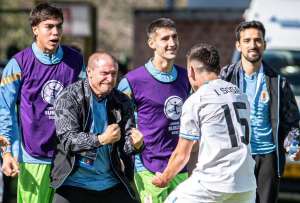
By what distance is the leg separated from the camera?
8680 mm

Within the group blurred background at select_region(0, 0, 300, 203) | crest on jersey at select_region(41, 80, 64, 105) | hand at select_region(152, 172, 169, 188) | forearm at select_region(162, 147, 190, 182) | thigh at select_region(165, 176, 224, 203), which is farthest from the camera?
blurred background at select_region(0, 0, 300, 203)

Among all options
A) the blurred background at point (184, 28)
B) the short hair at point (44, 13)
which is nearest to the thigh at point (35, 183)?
the short hair at point (44, 13)

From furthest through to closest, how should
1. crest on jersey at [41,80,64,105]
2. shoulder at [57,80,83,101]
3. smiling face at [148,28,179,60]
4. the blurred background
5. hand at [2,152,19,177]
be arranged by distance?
1. the blurred background
2. smiling face at [148,28,179,60]
3. crest on jersey at [41,80,64,105]
4. hand at [2,152,19,177]
5. shoulder at [57,80,83,101]

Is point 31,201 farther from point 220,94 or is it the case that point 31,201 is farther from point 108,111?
point 220,94

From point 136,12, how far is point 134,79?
11571 mm

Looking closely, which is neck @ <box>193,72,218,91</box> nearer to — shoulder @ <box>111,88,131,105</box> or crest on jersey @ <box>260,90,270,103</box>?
shoulder @ <box>111,88,131,105</box>

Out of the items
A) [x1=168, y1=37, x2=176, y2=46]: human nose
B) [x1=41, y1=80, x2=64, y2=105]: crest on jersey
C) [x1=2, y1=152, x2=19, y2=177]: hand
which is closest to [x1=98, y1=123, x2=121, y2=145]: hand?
[x1=2, y1=152, x2=19, y2=177]: hand

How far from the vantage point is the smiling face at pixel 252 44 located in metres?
8.70

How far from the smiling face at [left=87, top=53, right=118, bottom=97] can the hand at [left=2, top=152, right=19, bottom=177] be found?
1.17 metres

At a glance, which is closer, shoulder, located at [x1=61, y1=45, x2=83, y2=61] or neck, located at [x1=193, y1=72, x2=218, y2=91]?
neck, located at [x1=193, y1=72, x2=218, y2=91]

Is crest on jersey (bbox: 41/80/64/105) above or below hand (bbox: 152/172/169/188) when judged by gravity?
above

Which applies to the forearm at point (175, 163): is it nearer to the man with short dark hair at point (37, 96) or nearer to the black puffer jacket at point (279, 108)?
the man with short dark hair at point (37, 96)

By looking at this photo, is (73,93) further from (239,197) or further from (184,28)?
(184,28)

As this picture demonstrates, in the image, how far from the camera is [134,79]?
28.3 feet
